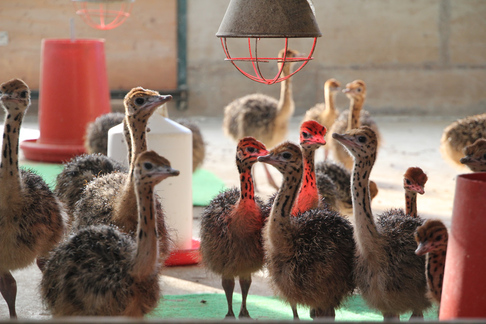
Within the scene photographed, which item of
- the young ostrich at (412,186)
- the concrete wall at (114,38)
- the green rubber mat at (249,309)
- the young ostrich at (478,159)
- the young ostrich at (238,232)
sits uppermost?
the concrete wall at (114,38)

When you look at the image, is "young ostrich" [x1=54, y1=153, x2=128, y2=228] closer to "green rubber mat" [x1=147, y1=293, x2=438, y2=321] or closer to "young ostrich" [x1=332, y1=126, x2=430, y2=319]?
"green rubber mat" [x1=147, y1=293, x2=438, y2=321]

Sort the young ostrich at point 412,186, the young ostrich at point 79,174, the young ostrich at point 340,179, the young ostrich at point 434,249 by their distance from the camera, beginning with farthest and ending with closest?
the young ostrich at point 340,179
the young ostrich at point 79,174
the young ostrich at point 412,186
the young ostrich at point 434,249

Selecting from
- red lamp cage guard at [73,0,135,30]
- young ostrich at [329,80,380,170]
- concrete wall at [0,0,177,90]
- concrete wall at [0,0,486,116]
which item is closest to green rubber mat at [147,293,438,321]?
young ostrich at [329,80,380,170]

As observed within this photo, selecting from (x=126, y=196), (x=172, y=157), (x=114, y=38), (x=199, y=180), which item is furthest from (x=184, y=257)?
(x=114, y=38)

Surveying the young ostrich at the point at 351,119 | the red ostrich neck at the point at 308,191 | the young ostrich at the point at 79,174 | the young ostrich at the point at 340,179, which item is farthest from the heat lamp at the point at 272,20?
the young ostrich at the point at 351,119

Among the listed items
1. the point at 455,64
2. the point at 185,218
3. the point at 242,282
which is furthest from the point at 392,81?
the point at 242,282

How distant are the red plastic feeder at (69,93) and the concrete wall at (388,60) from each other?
152 inches

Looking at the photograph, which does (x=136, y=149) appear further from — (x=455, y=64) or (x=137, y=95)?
(x=455, y=64)

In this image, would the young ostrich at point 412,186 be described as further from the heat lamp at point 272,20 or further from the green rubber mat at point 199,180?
the green rubber mat at point 199,180

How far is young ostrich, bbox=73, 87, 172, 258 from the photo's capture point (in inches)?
152

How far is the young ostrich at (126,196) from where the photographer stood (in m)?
3.86

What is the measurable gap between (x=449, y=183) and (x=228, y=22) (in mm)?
5073

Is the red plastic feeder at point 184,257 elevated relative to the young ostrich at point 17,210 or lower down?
lower down

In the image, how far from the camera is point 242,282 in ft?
13.9
